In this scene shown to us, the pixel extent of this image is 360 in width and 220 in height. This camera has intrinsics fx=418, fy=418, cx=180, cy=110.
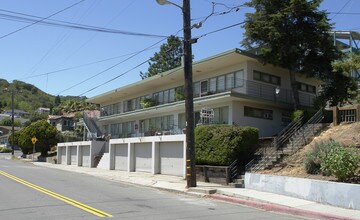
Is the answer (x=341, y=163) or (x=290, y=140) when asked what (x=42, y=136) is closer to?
(x=290, y=140)

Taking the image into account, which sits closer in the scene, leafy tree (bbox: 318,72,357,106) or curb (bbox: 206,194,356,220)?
curb (bbox: 206,194,356,220)

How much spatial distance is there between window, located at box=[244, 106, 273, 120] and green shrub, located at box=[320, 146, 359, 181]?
43.1ft

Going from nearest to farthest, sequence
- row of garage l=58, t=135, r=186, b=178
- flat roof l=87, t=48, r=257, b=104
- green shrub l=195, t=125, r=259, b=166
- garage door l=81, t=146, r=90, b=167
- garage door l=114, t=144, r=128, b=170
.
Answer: green shrub l=195, t=125, r=259, b=166, flat roof l=87, t=48, r=257, b=104, row of garage l=58, t=135, r=186, b=178, garage door l=114, t=144, r=128, b=170, garage door l=81, t=146, r=90, b=167

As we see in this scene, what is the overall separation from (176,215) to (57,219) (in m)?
3.26

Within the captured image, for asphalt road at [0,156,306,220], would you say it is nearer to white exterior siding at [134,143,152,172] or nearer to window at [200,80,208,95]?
white exterior siding at [134,143,152,172]

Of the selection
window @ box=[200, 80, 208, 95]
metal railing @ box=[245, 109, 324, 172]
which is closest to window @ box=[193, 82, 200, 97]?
window @ box=[200, 80, 208, 95]

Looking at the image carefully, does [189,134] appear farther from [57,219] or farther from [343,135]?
[57,219]

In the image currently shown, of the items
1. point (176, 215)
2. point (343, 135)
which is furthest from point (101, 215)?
point (343, 135)

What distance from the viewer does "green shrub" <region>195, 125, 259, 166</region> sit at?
22031 millimetres

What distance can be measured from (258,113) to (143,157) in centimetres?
995

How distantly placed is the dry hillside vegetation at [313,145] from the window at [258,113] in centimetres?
619

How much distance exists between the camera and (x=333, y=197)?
14.3 meters

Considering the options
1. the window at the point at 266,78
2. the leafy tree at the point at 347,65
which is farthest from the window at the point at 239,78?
the leafy tree at the point at 347,65

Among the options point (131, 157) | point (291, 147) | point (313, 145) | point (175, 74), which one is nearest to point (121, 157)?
point (131, 157)
